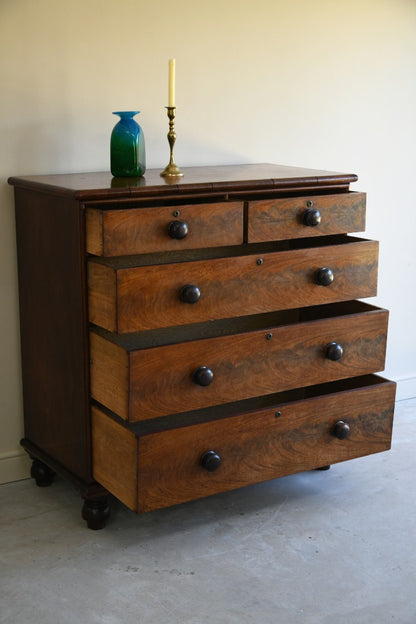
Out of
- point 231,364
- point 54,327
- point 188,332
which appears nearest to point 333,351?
point 231,364

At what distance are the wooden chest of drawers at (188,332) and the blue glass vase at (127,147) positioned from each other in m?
0.05

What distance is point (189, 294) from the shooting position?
2.01 meters

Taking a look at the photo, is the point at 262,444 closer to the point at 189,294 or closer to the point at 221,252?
the point at 189,294

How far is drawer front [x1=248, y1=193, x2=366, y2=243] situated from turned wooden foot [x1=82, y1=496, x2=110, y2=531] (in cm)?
76

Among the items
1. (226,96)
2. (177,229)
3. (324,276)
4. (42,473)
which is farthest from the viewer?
(226,96)

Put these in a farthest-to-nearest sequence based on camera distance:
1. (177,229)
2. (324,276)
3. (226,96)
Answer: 1. (226,96)
2. (324,276)
3. (177,229)

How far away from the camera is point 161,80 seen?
2475 millimetres

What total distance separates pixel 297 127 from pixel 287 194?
528mm

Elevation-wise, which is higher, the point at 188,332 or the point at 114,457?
the point at 188,332

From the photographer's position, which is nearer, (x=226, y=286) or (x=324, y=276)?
(x=226, y=286)

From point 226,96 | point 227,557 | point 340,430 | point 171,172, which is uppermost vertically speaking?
point 226,96

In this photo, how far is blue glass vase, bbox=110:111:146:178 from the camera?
2184 millimetres

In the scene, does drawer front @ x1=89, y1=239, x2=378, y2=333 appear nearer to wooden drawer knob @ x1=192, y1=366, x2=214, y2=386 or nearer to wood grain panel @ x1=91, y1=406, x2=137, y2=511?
wooden drawer knob @ x1=192, y1=366, x2=214, y2=386

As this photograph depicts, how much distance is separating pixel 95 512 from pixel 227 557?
0.35m
